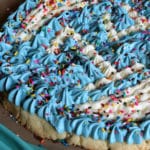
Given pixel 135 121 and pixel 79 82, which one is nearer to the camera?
pixel 135 121

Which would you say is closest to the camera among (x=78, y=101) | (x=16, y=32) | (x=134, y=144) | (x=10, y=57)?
(x=134, y=144)

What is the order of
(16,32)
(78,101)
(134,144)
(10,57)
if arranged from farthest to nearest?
(16,32), (10,57), (78,101), (134,144)

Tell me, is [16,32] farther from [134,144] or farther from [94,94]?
[134,144]

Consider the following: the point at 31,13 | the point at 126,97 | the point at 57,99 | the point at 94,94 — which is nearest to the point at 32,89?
the point at 57,99

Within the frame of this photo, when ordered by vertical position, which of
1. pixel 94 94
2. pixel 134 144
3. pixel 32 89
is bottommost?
pixel 134 144

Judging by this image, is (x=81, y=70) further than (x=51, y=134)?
Yes

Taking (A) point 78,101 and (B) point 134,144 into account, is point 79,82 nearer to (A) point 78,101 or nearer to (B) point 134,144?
(A) point 78,101

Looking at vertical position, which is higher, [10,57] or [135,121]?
[10,57]
